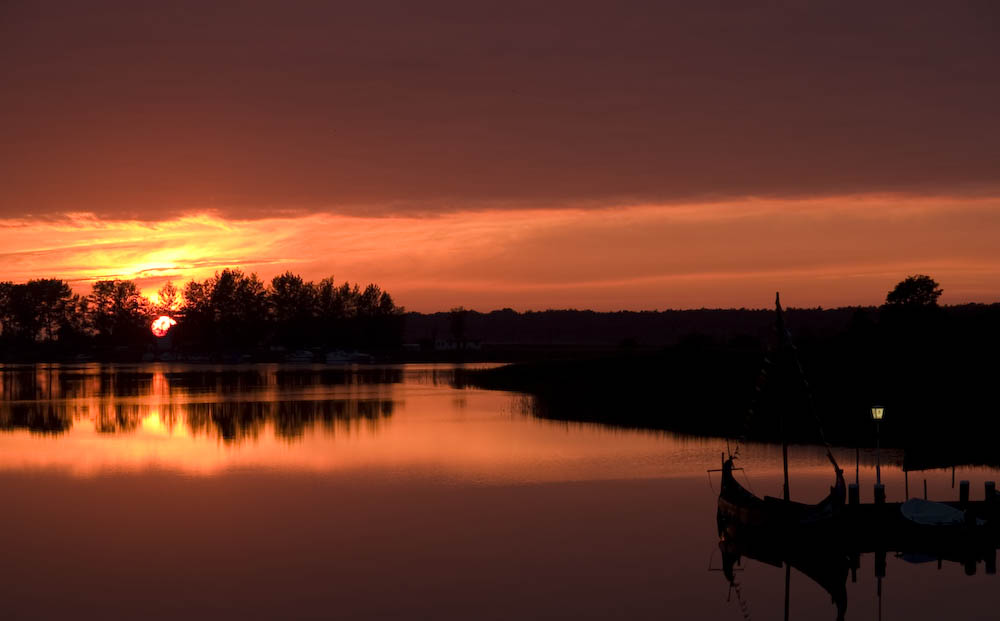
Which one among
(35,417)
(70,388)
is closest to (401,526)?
(35,417)

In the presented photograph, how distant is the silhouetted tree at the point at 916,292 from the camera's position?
11850 cm

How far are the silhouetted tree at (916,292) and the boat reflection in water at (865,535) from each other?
88.1 m

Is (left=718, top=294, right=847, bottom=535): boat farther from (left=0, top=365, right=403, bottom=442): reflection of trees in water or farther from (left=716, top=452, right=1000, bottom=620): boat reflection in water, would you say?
(left=0, top=365, right=403, bottom=442): reflection of trees in water

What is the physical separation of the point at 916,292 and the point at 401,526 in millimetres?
95174

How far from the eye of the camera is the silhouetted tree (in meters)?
118

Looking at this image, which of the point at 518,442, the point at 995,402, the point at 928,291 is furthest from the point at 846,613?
the point at 928,291

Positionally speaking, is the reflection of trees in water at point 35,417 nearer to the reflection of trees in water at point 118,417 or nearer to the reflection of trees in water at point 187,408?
the reflection of trees in water at point 187,408

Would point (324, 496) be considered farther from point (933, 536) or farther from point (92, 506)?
point (933, 536)

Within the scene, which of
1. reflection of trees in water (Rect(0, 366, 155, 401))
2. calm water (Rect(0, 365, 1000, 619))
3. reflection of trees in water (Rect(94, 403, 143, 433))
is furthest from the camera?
reflection of trees in water (Rect(0, 366, 155, 401))

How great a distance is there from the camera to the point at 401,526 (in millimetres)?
41531

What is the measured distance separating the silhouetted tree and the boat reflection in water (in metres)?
88.1

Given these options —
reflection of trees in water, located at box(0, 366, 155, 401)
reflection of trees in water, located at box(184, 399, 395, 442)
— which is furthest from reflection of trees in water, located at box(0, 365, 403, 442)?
reflection of trees in water, located at box(0, 366, 155, 401)

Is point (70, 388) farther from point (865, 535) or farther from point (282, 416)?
point (865, 535)

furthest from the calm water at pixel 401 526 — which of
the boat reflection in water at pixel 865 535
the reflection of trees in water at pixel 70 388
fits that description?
the reflection of trees in water at pixel 70 388
